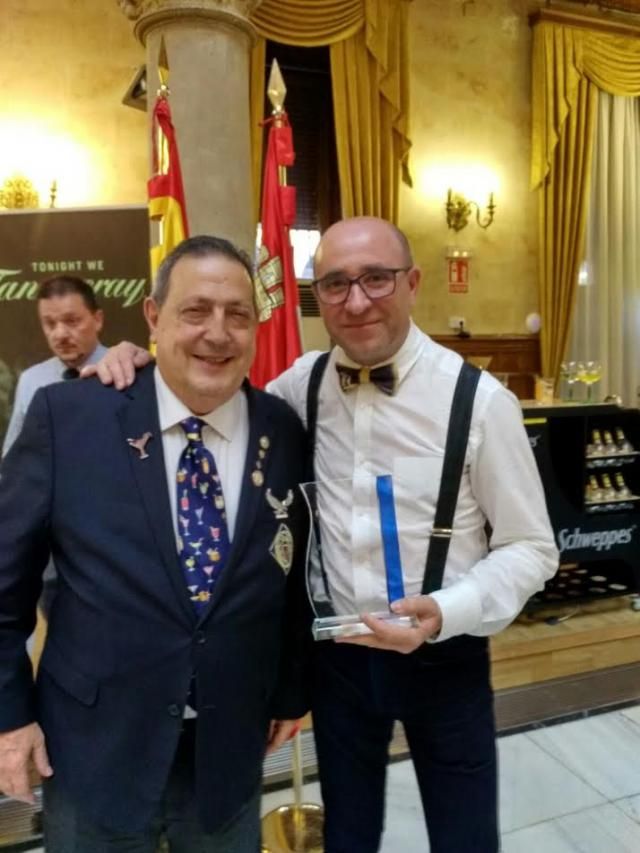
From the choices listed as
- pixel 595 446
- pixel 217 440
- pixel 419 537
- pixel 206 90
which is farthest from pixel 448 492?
pixel 595 446

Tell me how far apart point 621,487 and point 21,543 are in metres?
3.90

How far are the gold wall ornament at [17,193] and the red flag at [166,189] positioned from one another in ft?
7.86

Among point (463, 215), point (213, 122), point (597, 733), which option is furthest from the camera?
point (463, 215)

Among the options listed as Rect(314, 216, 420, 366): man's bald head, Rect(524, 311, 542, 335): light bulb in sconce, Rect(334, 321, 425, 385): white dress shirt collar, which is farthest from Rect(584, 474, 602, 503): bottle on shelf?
Rect(314, 216, 420, 366): man's bald head

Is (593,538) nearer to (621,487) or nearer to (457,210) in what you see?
(621,487)

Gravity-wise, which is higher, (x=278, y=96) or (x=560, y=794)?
(x=278, y=96)

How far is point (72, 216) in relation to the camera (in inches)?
147

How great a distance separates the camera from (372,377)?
4.75 ft

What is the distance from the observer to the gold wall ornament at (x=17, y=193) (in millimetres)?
5070

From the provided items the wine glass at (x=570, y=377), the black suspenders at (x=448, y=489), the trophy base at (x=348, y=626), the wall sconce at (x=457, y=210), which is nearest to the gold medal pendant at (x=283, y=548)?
the trophy base at (x=348, y=626)

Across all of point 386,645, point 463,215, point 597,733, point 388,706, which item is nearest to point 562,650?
point 597,733

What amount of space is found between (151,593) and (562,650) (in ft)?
10.6

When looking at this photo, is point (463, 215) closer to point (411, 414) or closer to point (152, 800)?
point (411, 414)

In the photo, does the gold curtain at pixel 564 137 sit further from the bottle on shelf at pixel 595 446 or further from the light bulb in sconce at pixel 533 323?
the bottle on shelf at pixel 595 446
